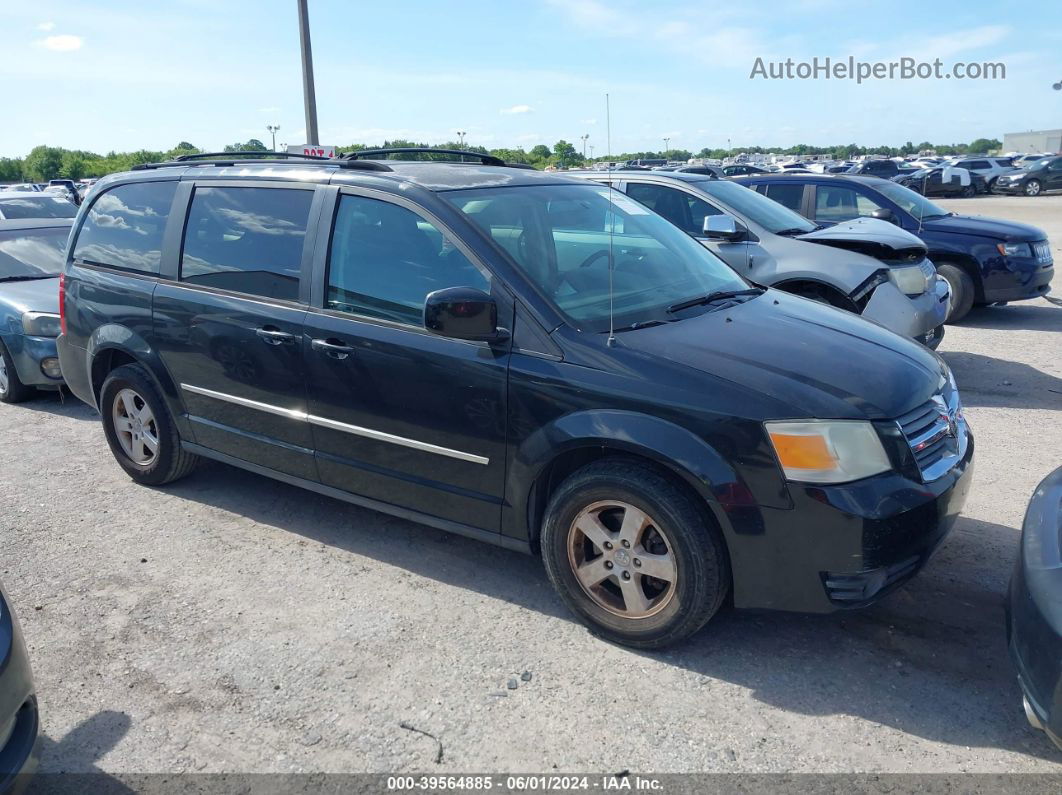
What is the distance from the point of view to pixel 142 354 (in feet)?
16.1

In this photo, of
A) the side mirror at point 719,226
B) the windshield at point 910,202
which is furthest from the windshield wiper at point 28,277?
the windshield at point 910,202

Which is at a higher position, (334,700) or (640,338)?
(640,338)

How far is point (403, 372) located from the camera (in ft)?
12.5

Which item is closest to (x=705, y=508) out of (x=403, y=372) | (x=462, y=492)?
(x=462, y=492)

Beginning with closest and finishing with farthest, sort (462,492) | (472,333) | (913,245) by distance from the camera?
(472,333) < (462,492) < (913,245)

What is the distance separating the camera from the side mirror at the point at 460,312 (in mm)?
3430

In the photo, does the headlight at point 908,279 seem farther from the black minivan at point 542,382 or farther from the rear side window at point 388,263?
the rear side window at point 388,263

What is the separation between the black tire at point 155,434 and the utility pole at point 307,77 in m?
10.8

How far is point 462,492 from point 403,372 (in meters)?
0.59

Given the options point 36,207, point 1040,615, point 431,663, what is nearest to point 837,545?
point 1040,615

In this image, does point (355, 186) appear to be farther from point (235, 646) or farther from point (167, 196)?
point (235, 646)

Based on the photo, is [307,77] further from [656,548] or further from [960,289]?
[656,548]

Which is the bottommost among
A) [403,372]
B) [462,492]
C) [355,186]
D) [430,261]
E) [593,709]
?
[593,709]

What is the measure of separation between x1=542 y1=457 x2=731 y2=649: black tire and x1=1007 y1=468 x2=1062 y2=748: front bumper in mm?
959
